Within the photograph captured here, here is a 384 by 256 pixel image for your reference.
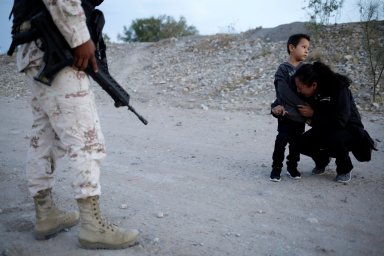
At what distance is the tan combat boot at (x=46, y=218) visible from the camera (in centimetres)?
231

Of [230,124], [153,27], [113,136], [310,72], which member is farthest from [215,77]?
[153,27]

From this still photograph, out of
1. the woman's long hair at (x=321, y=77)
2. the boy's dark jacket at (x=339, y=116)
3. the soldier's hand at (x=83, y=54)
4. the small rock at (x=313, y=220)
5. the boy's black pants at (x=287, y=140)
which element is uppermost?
the soldier's hand at (x=83, y=54)

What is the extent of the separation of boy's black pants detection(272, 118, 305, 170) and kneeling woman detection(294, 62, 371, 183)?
15cm

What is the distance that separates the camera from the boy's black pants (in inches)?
137

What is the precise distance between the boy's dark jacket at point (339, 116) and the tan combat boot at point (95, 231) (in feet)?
6.78

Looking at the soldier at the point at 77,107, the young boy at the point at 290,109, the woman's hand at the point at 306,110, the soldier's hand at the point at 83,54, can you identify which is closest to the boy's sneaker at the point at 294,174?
the young boy at the point at 290,109

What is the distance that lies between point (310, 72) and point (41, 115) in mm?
2224

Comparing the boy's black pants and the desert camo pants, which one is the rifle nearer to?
the desert camo pants

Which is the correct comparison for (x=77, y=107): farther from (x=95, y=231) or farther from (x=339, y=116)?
(x=339, y=116)

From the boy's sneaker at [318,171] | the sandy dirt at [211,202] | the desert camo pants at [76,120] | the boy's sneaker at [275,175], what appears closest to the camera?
the desert camo pants at [76,120]

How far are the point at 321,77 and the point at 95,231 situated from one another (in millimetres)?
Answer: 2326

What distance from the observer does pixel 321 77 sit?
3312mm

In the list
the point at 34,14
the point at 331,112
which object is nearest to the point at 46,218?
the point at 34,14

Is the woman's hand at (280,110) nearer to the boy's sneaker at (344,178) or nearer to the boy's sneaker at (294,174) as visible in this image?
the boy's sneaker at (294,174)
